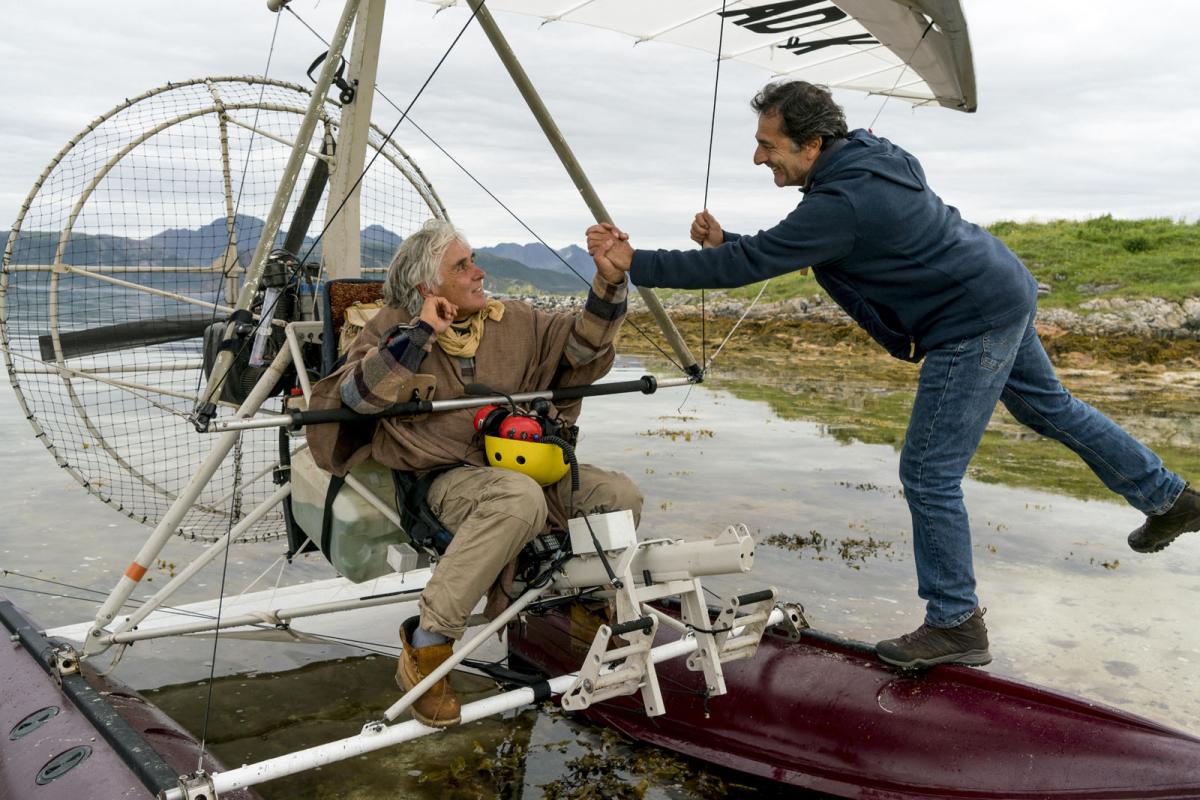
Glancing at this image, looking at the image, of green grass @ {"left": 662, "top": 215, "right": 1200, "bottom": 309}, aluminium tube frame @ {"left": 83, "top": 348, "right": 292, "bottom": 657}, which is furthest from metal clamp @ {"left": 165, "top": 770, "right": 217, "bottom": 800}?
green grass @ {"left": 662, "top": 215, "right": 1200, "bottom": 309}

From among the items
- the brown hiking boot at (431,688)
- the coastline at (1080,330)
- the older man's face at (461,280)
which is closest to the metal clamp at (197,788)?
the brown hiking boot at (431,688)

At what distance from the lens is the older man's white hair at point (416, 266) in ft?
13.9

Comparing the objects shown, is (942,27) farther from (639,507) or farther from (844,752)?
(844,752)

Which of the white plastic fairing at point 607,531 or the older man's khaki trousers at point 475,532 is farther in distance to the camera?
the white plastic fairing at point 607,531

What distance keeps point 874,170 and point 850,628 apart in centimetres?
354

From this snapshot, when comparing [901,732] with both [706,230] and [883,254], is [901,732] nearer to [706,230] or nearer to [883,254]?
[883,254]

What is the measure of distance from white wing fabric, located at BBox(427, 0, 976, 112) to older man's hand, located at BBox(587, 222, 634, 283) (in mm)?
1491

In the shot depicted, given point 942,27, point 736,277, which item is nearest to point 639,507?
point 736,277

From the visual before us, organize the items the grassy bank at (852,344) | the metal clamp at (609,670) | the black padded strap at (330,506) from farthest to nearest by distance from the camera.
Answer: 1. the grassy bank at (852,344)
2. the black padded strap at (330,506)
3. the metal clamp at (609,670)

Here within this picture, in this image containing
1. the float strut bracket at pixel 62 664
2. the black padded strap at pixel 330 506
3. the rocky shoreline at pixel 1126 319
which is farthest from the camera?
the rocky shoreline at pixel 1126 319

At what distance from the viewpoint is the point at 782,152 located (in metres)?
3.97

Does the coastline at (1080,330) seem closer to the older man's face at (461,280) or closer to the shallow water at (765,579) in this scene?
the shallow water at (765,579)

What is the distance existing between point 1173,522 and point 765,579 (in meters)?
3.36

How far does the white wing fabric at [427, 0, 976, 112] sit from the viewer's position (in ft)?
15.0
